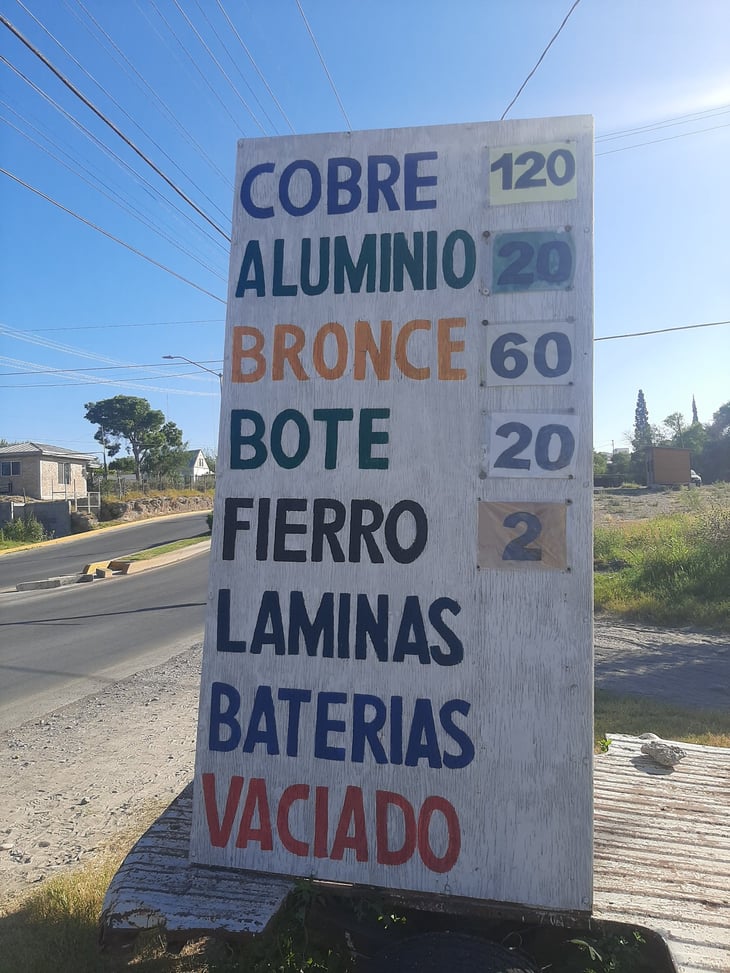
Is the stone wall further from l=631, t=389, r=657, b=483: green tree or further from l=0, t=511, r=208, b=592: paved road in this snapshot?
l=631, t=389, r=657, b=483: green tree

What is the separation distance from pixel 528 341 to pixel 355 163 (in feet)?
2.91

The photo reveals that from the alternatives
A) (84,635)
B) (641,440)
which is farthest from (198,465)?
(84,635)

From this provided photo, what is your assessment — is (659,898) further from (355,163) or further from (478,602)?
(355,163)

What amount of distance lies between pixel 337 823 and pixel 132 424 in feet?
217

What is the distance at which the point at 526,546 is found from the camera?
234cm

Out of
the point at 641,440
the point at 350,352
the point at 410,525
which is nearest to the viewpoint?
the point at 410,525

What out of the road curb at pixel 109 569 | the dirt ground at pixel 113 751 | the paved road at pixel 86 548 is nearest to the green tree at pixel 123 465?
the paved road at pixel 86 548

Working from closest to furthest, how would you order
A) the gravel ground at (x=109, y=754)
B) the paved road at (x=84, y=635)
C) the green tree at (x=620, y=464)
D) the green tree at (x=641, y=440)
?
the gravel ground at (x=109, y=754), the paved road at (x=84, y=635), the green tree at (x=641, y=440), the green tree at (x=620, y=464)

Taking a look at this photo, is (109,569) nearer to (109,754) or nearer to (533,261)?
(109,754)

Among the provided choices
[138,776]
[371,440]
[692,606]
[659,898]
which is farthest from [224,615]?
[692,606]

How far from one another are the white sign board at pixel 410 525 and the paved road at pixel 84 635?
190 inches

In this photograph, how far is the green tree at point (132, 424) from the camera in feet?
206

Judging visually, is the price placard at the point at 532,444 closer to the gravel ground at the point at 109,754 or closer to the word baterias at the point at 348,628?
the word baterias at the point at 348,628

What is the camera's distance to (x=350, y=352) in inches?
101
